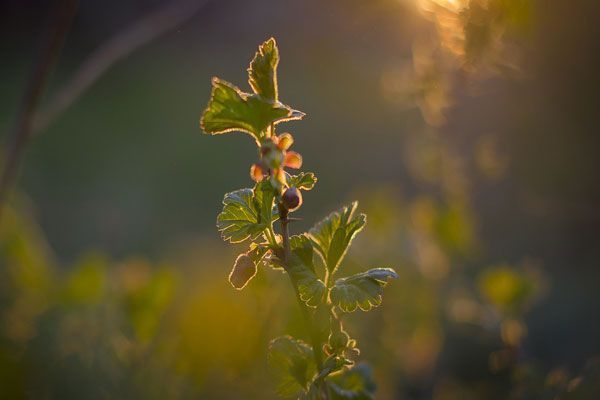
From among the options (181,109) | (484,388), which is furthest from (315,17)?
(484,388)

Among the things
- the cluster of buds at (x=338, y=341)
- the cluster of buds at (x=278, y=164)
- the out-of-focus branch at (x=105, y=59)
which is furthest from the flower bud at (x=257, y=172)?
the out-of-focus branch at (x=105, y=59)

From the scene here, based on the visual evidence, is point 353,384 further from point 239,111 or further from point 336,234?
point 239,111

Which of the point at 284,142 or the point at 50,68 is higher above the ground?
the point at 50,68

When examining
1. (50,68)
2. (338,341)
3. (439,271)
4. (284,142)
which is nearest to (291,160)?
(284,142)

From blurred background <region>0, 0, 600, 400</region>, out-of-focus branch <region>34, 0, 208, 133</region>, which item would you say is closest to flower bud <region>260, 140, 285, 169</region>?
blurred background <region>0, 0, 600, 400</region>

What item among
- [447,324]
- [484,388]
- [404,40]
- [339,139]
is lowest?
[484,388]

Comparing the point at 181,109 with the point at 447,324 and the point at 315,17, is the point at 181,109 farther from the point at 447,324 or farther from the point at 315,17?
the point at 447,324
